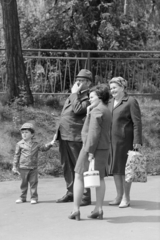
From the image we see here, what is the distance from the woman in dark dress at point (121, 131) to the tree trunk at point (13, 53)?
185 inches

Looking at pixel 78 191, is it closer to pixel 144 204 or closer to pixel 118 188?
pixel 118 188

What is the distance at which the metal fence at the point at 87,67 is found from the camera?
13.0 m

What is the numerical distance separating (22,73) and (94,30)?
221 inches

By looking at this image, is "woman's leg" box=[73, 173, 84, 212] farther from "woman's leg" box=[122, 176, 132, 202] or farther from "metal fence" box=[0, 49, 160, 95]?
"metal fence" box=[0, 49, 160, 95]

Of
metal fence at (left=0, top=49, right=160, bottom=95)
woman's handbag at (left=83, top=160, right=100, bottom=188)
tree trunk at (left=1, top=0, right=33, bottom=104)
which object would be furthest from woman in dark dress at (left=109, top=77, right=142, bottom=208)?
metal fence at (left=0, top=49, right=160, bottom=95)

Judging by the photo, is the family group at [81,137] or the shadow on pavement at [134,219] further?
the family group at [81,137]

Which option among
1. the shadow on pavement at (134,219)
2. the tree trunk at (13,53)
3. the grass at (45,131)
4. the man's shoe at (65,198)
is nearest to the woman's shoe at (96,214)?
the shadow on pavement at (134,219)

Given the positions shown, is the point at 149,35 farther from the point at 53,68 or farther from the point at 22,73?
the point at 22,73

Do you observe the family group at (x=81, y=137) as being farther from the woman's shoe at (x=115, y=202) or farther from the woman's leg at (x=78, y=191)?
the woman's leg at (x=78, y=191)

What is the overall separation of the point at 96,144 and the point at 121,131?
104 cm

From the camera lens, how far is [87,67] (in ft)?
43.4

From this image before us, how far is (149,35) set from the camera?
19047mm

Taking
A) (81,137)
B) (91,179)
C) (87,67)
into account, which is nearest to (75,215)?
(91,179)

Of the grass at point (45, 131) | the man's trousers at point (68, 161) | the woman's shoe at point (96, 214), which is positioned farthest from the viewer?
the grass at point (45, 131)
